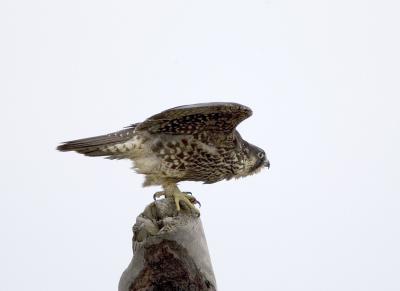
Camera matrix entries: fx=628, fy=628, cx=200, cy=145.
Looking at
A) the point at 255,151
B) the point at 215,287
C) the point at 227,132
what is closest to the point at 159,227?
the point at 215,287

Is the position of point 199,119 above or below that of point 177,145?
above

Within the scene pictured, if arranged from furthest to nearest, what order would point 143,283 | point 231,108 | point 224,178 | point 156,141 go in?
point 224,178, point 156,141, point 231,108, point 143,283

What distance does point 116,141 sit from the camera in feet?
18.1

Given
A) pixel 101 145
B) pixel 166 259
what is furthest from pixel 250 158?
pixel 166 259

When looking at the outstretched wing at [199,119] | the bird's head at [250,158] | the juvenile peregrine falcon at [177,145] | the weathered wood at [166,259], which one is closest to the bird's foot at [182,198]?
the juvenile peregrine falcon at [177,145]

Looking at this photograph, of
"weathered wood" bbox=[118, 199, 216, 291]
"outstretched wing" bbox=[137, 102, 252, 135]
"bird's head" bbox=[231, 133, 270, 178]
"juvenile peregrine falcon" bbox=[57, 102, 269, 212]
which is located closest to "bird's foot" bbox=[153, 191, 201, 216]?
"juvenile peregrine falcon" bbox=[57, 102, 269, 212]

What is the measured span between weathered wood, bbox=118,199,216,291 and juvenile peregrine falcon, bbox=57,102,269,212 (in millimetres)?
544

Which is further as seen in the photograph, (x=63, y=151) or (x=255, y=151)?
(x=255, y=151)

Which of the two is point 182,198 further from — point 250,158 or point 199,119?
point 250,158

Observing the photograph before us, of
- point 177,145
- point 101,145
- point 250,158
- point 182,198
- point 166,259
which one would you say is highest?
point 101,145

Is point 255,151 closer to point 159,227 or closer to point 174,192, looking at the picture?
point 174,192

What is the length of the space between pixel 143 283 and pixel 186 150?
4.84 feet

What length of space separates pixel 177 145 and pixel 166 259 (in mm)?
1277

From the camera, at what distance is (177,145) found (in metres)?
5.62
